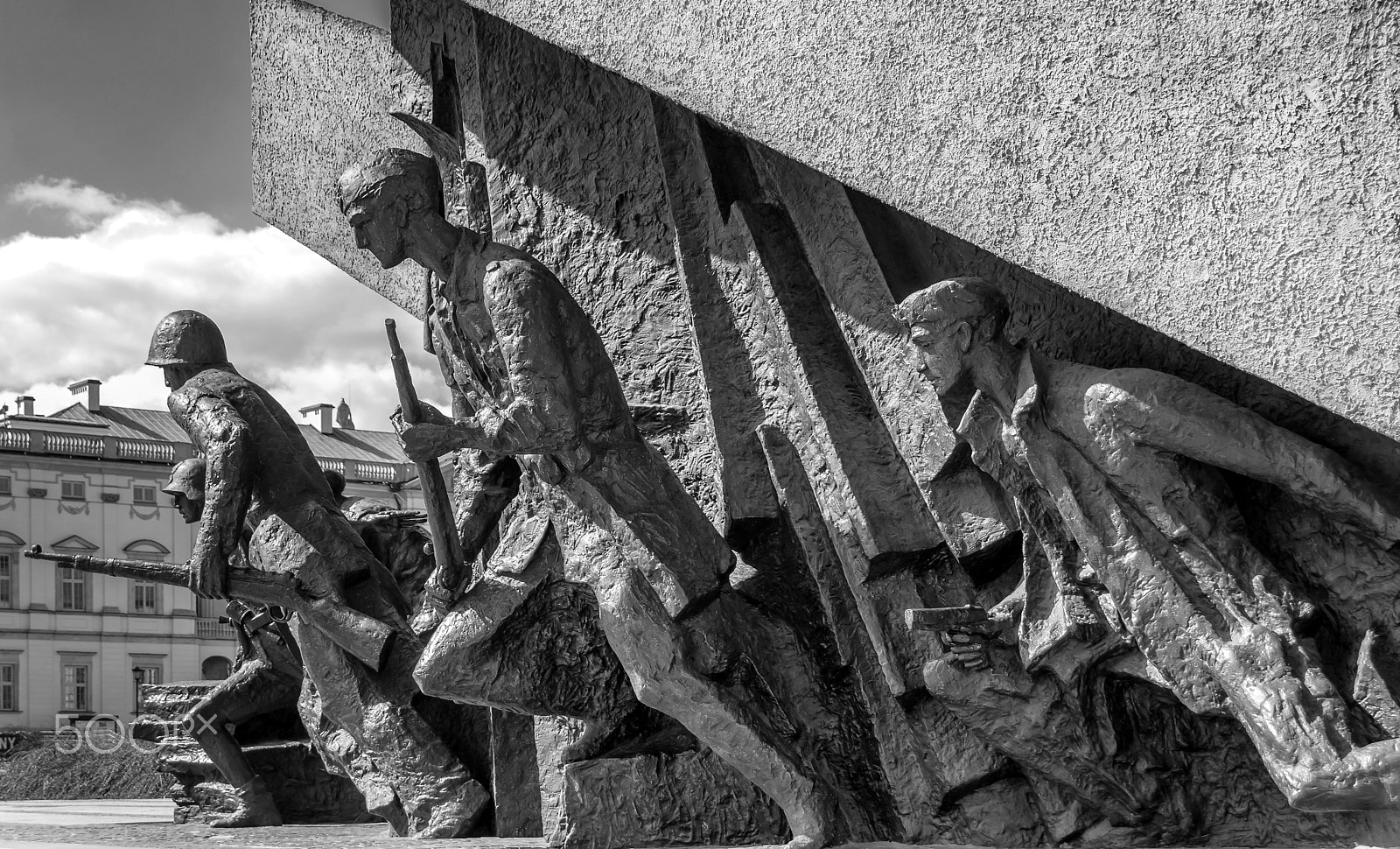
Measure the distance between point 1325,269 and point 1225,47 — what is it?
24.4 inches

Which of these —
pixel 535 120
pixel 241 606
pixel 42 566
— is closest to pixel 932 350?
pixel 535 120

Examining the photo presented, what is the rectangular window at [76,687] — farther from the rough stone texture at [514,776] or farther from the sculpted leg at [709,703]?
the sculpted leg at [709,703]

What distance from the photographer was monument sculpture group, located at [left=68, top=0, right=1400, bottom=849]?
4.14 m

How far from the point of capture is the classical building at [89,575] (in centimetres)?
3481

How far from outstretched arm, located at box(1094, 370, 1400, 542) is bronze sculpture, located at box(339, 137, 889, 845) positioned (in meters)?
1.57

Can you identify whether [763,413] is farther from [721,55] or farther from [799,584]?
[721,55]

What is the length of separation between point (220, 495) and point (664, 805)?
2361 millimetres

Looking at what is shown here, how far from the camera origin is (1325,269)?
374 centimetres

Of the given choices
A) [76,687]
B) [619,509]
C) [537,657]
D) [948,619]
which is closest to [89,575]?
[76,687]

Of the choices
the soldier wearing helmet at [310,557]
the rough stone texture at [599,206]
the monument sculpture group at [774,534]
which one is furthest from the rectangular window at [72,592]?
the rough stone texture at [599,206]

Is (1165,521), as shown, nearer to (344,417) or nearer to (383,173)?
(383,173)

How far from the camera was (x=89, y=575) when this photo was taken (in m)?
34.9

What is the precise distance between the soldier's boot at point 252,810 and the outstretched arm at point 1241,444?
4773 mm

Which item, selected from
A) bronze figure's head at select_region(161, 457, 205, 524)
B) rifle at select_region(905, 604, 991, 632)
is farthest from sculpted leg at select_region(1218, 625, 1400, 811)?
bronze figure's head at select_region(161, 457, 205, 524)
